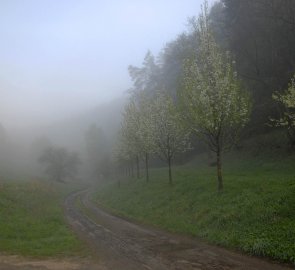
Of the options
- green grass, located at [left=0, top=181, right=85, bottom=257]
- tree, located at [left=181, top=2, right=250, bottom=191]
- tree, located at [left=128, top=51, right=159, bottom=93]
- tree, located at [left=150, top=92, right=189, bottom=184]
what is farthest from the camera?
tree, located at [left=128, top=51, right=159, bottom=93]

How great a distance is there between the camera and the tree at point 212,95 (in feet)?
89.4

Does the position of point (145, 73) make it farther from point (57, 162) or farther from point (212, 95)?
point (212, 95)

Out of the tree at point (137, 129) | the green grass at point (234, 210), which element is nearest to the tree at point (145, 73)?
the tree at point (137, 129)

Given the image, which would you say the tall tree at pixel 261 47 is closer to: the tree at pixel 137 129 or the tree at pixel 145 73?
the tree at pixel 137 129

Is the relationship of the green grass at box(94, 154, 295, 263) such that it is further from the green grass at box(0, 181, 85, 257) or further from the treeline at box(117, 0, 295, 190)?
the green grass at box(0, 181, 85, 257)

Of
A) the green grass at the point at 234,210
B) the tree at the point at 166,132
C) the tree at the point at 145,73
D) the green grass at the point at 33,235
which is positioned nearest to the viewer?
the green grass at the point at 234,210

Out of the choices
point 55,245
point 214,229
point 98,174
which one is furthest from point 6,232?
point 98,174

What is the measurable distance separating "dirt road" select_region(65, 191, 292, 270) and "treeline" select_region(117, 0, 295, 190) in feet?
26.8

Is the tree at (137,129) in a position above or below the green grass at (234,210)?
above

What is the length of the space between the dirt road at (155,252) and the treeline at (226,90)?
8.17 metres

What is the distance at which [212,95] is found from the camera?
2750cm

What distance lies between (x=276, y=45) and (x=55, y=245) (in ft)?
119

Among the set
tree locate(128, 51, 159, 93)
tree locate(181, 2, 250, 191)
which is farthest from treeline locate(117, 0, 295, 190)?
tree locate(128, 51, 159, 93)

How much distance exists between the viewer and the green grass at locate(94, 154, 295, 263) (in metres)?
17.4
